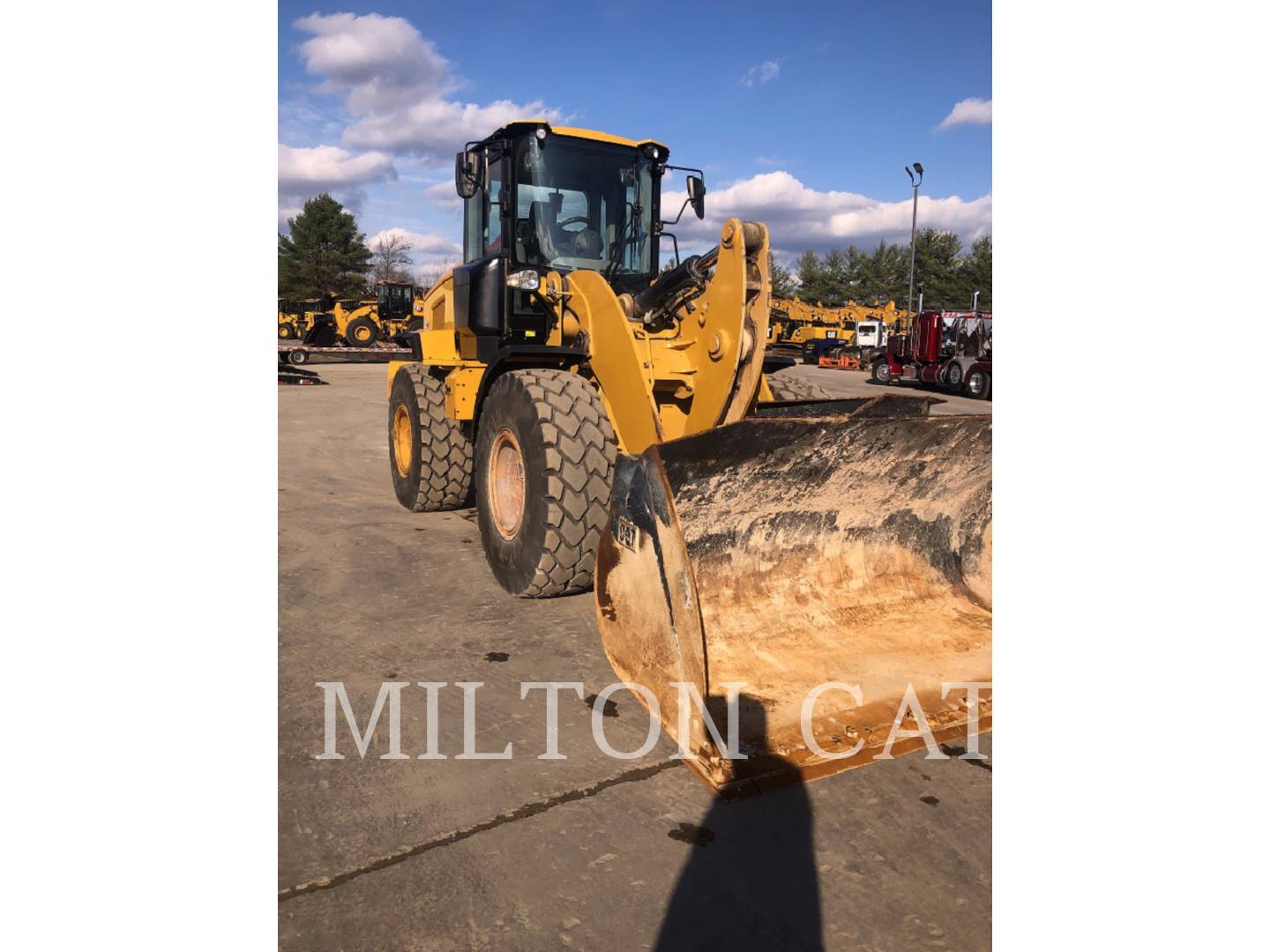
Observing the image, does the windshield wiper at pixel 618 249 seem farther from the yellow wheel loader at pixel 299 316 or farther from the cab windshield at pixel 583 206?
the yellow wheel loader at pixel 299 316

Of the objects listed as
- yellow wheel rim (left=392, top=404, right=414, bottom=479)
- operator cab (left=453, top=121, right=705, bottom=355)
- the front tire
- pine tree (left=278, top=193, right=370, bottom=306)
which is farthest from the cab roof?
pine tree (left=278, top=193, right=370, bottom=306)

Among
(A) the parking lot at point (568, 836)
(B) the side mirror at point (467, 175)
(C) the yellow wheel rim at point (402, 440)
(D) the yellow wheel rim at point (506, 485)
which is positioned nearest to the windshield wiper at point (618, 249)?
(B) the side mirror at point (467, 175)

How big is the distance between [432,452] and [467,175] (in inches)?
86.6

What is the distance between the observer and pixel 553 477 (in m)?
3.95

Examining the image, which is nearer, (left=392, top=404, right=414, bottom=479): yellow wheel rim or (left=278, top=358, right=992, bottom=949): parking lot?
(left=278, top=358, right=992, bottom=949): parking lot

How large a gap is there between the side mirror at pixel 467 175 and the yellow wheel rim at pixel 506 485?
165 centimetres

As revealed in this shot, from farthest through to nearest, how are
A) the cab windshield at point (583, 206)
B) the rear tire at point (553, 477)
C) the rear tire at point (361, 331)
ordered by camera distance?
the rear tire at point (361, 331) → the cab windshield at point (583, 206) → the rear tire at point (553, 477)

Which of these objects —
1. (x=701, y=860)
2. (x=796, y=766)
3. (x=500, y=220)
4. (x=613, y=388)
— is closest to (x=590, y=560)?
(x=613, y=388)

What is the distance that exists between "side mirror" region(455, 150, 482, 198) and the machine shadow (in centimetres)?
388

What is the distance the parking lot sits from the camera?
6.87 ft

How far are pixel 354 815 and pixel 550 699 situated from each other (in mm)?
918

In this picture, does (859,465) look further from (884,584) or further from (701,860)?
(701,860)

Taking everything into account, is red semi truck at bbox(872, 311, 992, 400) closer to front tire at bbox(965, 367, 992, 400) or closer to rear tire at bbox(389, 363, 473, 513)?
front tire at bbox(965, 367, 992, 400)

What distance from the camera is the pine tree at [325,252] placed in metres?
55.4
